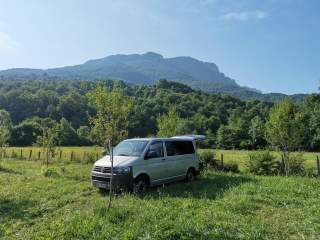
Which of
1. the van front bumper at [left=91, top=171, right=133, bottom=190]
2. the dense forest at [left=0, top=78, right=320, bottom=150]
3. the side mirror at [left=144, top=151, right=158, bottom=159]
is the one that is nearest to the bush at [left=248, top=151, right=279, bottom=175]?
the side mirror at [left=144, top=151, right=158, bottom=159]

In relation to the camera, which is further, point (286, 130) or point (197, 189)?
point (286, 130)

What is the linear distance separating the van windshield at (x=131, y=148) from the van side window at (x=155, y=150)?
0.83ft

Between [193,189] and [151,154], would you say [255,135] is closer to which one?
[193,189]

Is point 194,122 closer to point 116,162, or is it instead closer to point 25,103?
point 25,103

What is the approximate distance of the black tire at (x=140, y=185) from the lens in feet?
35.4

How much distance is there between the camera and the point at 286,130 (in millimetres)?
18328

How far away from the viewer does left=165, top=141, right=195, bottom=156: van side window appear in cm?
1266

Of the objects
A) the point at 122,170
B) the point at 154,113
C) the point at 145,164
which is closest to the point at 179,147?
the point at 145,164

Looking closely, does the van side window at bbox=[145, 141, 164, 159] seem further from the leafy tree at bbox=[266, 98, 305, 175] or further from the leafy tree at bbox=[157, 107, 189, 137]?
the leafy tree at bbox=[157, 107, 189, 137]

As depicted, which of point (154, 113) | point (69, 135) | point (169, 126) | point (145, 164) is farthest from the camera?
point (69, 135)

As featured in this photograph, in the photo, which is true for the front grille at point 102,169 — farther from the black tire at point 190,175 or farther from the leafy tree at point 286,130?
the leafy tree at point 286,130

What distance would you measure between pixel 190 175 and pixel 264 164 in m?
6.79

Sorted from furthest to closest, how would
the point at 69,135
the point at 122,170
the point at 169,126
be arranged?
the point at 69,135 < the point at 169,126 < the point at 122,170

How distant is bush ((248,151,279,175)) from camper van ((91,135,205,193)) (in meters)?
6.42
